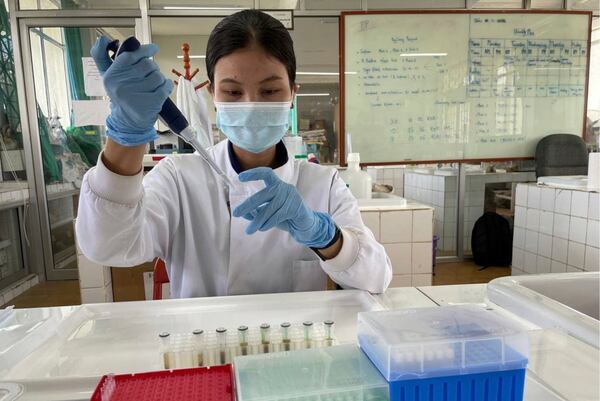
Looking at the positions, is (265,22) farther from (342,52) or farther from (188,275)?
(342,52)

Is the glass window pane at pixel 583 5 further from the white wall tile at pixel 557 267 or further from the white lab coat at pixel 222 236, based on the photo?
the white lab coat at pixel 222 236

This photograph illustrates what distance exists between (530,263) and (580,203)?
55cm

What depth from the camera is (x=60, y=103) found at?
3.08m

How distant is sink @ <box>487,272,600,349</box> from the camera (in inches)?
23.7

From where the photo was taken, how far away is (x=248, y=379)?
405mm

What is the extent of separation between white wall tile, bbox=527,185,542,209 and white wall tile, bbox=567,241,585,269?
326mm

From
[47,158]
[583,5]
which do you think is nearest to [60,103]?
[47,158]

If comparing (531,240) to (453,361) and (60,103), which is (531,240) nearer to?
(453,361)

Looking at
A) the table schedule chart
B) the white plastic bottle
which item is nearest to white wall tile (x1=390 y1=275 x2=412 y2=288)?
the white plastic bottle

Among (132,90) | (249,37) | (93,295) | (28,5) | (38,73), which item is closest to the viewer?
(132,90)

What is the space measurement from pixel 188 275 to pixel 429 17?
2.82 m

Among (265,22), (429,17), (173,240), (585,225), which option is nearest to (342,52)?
(429,17)

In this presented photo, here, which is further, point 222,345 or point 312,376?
point 222,345

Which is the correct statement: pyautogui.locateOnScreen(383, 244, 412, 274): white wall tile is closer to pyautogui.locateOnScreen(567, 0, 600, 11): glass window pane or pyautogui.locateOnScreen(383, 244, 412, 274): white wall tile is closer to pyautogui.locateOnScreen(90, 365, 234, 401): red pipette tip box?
pyautogui.locateOnScreen(90, 365, 234, 401): red pipette tip box
